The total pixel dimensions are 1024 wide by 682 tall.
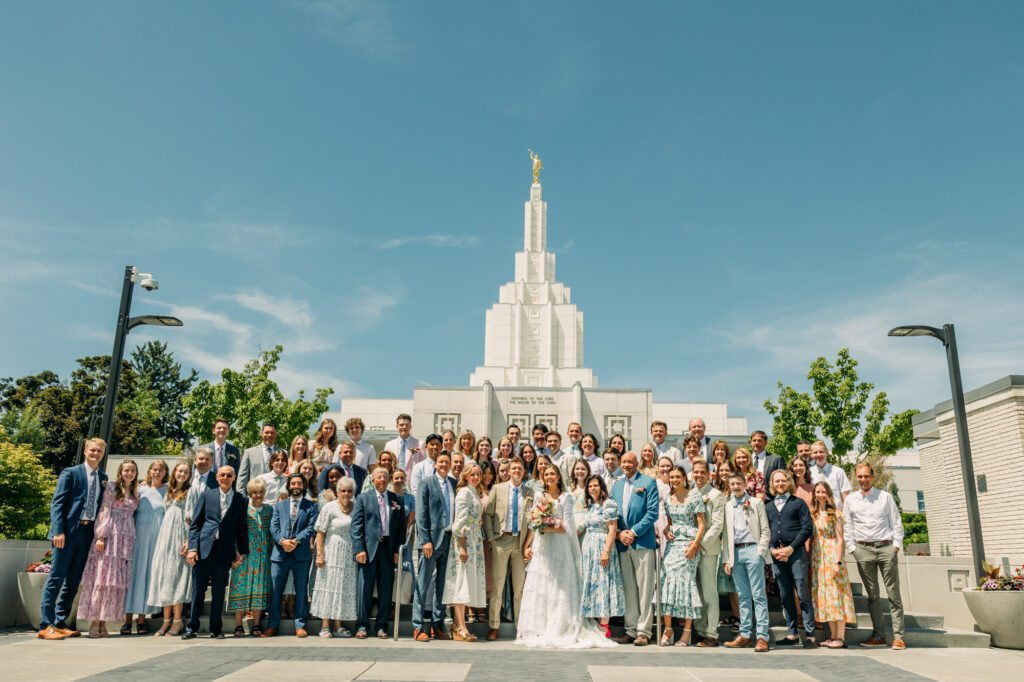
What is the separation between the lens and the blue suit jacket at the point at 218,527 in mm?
8305

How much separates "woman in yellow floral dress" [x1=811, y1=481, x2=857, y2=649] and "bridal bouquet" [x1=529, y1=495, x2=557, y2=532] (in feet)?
10.8

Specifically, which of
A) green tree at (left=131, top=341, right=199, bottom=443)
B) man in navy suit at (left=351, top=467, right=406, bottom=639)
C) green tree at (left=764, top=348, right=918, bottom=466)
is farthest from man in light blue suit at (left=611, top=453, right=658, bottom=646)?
green tree at (left=131, top=341, right=199, bottom=443)

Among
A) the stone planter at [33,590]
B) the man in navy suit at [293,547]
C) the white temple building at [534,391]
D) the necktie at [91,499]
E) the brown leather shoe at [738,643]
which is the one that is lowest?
the brown leather shoe at [738,643]

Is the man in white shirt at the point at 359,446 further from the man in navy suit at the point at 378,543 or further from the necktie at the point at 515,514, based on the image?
the necktie at the point at 515,514

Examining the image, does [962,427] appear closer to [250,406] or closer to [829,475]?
[829,475]

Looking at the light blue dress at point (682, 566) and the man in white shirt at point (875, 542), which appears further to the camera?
the man in white shirt at point (875, 542)

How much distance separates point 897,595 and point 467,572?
528 cm

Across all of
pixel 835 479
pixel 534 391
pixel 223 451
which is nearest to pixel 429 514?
pixel 223 451

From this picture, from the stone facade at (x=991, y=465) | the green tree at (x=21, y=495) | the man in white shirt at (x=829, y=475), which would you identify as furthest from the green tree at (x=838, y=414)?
the green tree at (x=21, y=495)

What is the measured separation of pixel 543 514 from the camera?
8.28 m

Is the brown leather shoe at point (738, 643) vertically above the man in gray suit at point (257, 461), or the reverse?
the man in gray suit at point (257, 461)

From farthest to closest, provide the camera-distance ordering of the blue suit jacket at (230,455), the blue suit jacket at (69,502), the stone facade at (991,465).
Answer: the stone facade at (991,465)
the blue suit jacket at (230,455)
the blue suit jacket at (69,502)

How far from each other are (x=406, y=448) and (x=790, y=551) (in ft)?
19.0

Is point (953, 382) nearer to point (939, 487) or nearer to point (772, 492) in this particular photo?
point (772, 492)
